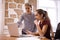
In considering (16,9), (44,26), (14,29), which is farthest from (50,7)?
(14,29)

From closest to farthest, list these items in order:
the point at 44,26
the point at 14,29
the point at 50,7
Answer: the point at 14,29 → the point at 44,26 → the point at 50,7

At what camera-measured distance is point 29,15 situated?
3.32 m

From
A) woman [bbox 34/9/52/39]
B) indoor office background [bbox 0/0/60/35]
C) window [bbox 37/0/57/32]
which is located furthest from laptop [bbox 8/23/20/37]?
window [bbox 37/0/57/32]

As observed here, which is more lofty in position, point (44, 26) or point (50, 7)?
point (50, 7)

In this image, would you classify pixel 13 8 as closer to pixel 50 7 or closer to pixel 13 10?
pixel 13 10

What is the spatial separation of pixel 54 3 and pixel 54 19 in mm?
507

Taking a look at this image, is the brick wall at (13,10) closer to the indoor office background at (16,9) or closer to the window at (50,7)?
the indoor office background at (16,9)

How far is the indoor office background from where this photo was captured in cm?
416

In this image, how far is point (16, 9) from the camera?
4.27 metres

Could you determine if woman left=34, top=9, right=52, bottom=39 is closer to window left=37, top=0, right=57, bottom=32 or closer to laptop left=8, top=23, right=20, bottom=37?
laptop left=8, top=23, right=20, bottom=37

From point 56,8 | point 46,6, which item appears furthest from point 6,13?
point 56,8

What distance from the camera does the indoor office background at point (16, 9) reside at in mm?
4160

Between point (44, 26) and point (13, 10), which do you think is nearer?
point (44, 26)

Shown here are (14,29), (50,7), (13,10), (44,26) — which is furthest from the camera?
(50,7)
